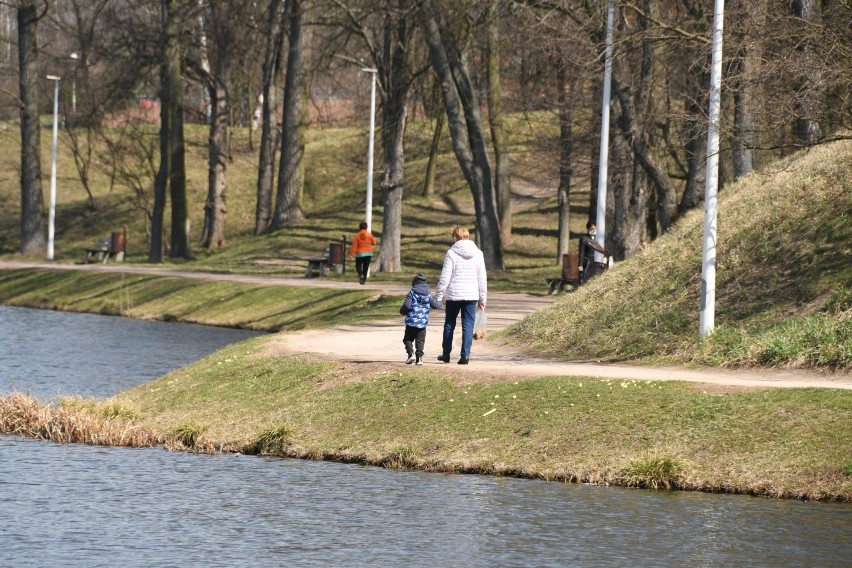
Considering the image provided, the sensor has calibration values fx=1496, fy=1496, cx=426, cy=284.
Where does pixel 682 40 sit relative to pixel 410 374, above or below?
above

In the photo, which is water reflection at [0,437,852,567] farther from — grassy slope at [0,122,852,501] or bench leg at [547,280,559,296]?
bench leg at [547,280,559,296]

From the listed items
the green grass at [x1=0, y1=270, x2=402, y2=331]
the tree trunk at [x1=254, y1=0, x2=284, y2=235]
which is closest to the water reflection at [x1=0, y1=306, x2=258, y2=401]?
the green grass at [x1=0, y1=270, x2=402, y2=331]

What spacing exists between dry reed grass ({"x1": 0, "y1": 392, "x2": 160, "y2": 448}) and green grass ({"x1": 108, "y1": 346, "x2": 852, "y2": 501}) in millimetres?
570

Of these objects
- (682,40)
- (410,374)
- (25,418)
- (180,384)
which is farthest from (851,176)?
(25,418)

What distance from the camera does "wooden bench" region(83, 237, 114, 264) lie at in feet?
176

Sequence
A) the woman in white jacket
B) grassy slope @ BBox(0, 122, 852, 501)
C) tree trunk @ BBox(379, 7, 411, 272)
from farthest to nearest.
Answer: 1. tree trunk @ BBox(379, 7, 411, 272)
2. the woman in white jacket
3. grassy slope @ BBox(0, 122, 852, 501)

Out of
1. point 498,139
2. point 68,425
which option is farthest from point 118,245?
point 68,425

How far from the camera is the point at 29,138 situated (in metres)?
56.2

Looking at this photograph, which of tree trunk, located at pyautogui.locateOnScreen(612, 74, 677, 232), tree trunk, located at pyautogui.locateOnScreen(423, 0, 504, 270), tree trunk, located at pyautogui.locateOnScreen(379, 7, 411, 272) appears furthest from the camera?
tree trunk, located at pyautogui.locateOnScreen(379, 7, 411, 272)

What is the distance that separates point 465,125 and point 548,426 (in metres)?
26.5

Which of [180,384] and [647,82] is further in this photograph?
[647,82]

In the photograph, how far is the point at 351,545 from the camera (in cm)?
1250

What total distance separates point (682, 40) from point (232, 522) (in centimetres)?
1860

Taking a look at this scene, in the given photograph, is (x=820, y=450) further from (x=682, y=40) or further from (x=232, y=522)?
(x=682, y=40)
